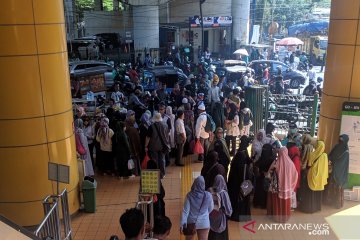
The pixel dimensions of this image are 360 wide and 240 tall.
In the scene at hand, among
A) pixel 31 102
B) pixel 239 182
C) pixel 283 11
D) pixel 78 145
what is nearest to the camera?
pixel 31 102

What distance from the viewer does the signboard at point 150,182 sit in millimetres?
5340

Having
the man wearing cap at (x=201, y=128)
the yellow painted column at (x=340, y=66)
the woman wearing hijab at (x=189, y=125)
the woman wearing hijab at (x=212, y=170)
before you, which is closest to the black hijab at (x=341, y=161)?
the yellow painted column at (x=340, y=66)

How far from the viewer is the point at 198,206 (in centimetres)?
538

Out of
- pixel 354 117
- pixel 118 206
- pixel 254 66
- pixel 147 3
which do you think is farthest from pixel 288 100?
pixel 147 3

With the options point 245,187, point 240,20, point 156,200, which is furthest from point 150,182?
point 240,20

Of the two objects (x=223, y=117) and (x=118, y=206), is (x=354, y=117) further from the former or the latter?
(x=118, y=206)

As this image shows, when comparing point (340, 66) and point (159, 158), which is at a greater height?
point (340, 66)

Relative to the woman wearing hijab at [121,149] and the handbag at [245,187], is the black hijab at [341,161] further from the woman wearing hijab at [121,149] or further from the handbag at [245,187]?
the woman wearing hijab at [121,149]

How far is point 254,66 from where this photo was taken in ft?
72.9

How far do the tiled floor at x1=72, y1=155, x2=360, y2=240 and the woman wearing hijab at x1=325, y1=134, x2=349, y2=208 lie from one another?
1.44 feet

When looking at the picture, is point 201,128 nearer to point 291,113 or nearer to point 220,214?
point 291,113

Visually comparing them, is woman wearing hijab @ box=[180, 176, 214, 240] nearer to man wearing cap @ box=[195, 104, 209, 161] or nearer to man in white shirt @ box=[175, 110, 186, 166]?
man in white shirt @ box=[175, 110, 186, 166]

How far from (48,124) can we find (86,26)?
28.6m

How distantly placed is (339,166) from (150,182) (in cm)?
405
